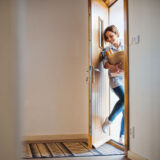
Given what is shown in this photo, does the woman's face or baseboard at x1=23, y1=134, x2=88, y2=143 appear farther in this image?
baseboard at x1=23, y1=134, x2=88, y2=143

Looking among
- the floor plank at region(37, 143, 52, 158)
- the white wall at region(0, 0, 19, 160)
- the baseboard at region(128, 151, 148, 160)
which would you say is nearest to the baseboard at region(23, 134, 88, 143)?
the floor plank at region(37, 143, 52, 158)

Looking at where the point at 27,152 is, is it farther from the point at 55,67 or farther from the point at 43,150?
the point at 55,67

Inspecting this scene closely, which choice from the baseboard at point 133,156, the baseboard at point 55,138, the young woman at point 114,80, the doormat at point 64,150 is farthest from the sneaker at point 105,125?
the baseboard at point 133,156

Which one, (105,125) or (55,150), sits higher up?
(105,125)

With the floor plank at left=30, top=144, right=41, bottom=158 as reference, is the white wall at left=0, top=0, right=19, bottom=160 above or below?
above

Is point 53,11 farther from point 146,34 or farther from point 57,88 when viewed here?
point 146,34

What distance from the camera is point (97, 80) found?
322cm

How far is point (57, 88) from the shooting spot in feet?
12.2

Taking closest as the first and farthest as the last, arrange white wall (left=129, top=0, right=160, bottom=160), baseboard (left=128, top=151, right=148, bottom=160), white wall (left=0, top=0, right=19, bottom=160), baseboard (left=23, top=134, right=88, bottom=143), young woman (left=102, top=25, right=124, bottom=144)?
white wall (left=0, top=0, right=19, bottom=160) < white wall (left=129, top=0, right=160, bottom=160) < baseboard (left=128, top=151, right=148, bottom=160) < young woman (left=102, top=25, right=124, bottom=144) < baseboard (left=23, top=134, right=88, bottom=143)

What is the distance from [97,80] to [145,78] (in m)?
1.04

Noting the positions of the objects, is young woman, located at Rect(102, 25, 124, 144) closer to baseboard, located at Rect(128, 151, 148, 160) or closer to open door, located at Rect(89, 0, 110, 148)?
open door, located at Rect(89, 0, 110, 148)

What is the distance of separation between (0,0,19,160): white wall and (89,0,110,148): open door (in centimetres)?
242

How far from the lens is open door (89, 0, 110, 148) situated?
121 inches

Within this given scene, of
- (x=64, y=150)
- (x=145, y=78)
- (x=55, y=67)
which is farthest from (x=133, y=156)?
(x=55, y=67)
